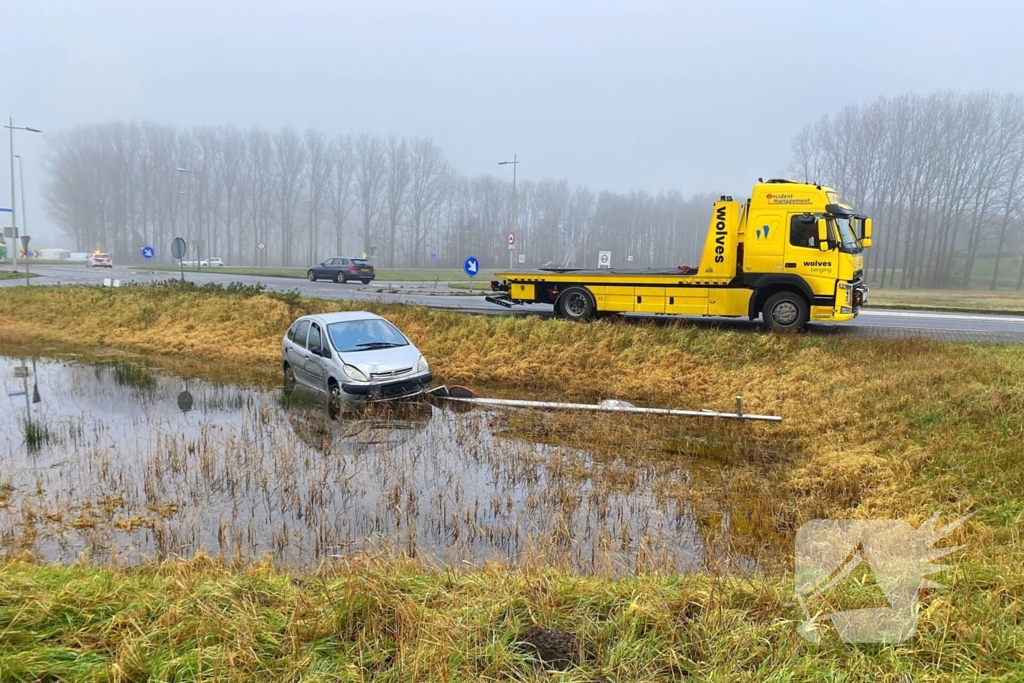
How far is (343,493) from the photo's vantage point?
732 cm

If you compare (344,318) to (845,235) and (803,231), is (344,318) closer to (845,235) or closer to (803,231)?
(803,231)

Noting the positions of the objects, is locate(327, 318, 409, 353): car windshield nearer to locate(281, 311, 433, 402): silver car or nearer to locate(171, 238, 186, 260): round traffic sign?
locate(281, 311, 433, 402): silver car

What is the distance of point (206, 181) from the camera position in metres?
93.3

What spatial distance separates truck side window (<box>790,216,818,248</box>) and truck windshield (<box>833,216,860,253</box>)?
47 cm

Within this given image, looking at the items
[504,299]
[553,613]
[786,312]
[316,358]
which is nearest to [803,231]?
[786,312]

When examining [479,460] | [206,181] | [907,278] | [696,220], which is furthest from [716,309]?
[206,181]

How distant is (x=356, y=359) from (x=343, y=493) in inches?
173

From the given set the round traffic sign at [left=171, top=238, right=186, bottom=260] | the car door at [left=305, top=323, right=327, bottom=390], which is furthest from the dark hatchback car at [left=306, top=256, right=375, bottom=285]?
Answer: the car door at [left=305, top=323, right=327, bottom=390]

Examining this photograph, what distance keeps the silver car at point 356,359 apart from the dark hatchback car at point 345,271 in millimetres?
→ 25704

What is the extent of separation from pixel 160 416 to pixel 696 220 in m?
80.5

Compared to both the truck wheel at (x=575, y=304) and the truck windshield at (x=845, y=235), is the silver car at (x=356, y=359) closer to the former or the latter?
the truck wheel at (x=575, y=304)

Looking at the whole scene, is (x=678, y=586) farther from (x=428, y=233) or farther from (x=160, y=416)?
(x=428, y=233)

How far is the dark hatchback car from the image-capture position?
38312mm

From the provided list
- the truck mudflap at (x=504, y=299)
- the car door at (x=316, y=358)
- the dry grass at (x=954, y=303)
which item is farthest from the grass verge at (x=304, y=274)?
the car door at (x=316, y=358)
